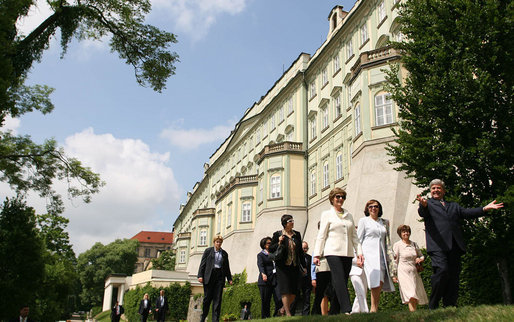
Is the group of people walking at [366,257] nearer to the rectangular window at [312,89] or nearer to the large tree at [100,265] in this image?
the rectangular window at [312,89]

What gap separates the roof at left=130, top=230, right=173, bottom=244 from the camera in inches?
5667

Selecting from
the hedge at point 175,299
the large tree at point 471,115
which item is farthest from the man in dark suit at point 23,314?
the hedge at point 175,299

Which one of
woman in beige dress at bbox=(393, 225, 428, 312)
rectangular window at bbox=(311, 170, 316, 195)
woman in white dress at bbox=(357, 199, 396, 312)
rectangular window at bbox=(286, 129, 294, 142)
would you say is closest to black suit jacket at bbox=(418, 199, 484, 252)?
woman in white dress at bbox=(357, 199, 396, 312)

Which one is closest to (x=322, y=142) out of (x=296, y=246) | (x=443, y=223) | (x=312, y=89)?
(x=312, y=89)

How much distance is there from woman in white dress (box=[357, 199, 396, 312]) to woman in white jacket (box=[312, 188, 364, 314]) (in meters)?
0.72

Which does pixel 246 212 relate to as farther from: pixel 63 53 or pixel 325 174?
pixel 63 53

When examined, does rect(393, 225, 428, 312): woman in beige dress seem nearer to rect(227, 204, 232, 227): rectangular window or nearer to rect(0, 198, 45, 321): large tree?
rect(0, 198, 45, 321): large tree

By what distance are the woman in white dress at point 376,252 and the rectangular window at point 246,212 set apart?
36445mm

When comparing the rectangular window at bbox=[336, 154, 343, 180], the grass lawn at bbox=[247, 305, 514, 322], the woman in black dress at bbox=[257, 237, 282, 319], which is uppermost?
the rectangular window at bbox=[336, 154, 343, 180]

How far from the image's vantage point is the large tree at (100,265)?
89.8m

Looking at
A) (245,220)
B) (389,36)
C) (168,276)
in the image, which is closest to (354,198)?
(389,36)

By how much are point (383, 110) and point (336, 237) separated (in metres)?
18.3

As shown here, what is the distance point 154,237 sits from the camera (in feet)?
480

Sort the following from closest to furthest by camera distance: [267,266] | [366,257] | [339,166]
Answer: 1. [366,257]
2. [267,266]
3. [339,166]
